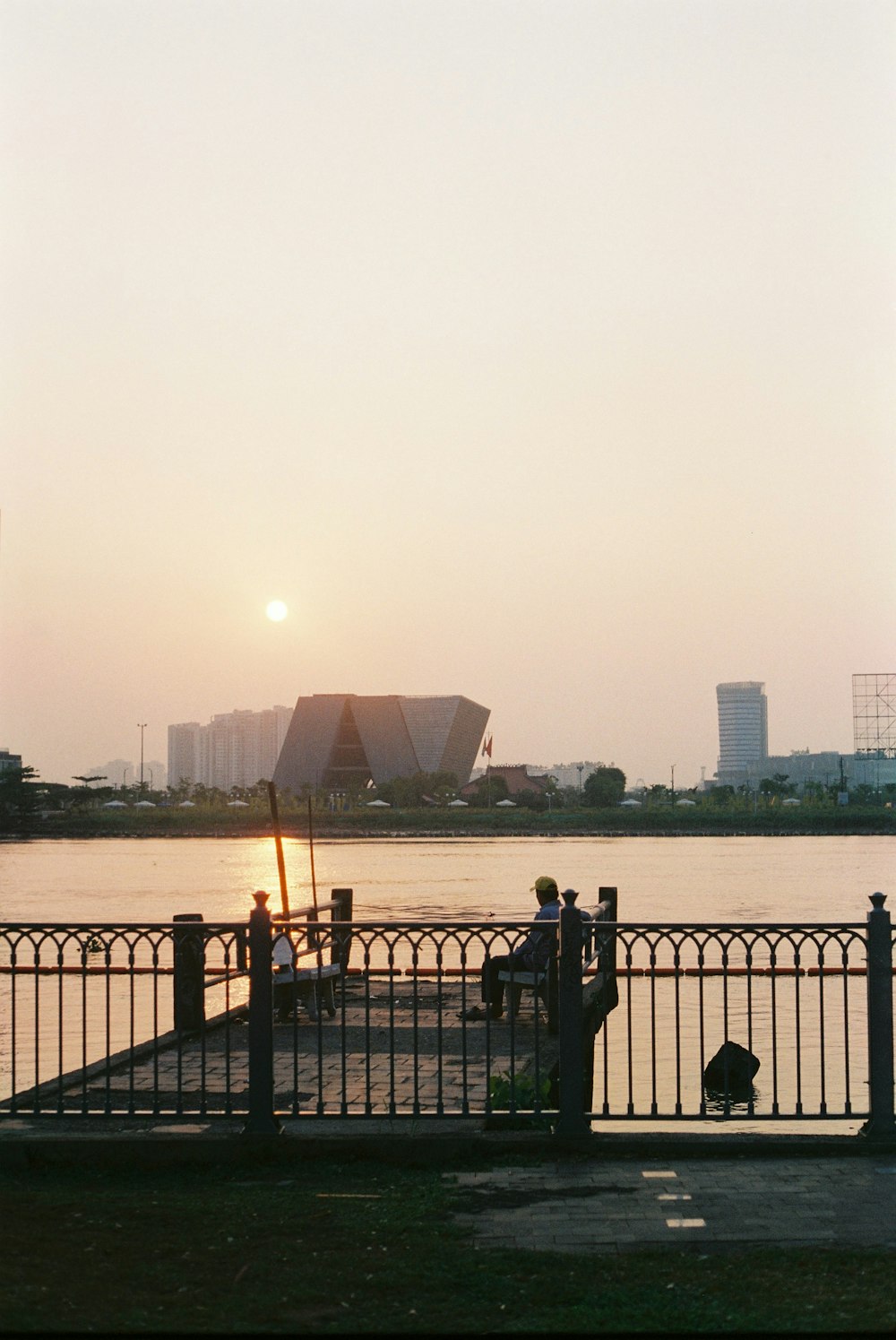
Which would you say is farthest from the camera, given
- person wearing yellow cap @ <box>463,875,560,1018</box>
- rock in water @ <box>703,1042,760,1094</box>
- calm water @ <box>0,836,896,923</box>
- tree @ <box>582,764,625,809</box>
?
tree @ <box>582,764,625,809</box>

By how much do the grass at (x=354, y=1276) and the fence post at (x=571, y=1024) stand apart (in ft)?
4.23

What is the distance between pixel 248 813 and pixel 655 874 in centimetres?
10560

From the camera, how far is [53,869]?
70.6 meters

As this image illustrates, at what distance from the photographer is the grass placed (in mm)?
6156

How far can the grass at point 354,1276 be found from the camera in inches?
242

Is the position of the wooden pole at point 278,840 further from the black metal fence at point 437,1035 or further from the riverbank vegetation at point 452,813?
the riverbank vegetation at point 452,813

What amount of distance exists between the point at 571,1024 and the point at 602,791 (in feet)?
536

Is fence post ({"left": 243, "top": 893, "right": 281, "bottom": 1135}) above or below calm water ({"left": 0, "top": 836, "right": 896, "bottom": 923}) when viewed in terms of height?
above

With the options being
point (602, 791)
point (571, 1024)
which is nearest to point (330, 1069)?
point (571, 1024)

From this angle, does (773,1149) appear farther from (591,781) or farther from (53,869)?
(591,781)

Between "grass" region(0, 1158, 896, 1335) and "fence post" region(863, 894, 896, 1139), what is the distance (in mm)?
2288

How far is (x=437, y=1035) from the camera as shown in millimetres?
13289

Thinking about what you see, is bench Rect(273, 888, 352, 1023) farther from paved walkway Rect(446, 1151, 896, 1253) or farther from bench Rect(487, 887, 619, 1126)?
paved walkway Rect(446, 1151, 896, 1253)

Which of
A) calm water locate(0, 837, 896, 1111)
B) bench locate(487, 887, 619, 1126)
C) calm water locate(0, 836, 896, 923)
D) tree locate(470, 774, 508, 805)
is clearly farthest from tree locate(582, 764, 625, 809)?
bench locate(487, 887, 619, 1126)
